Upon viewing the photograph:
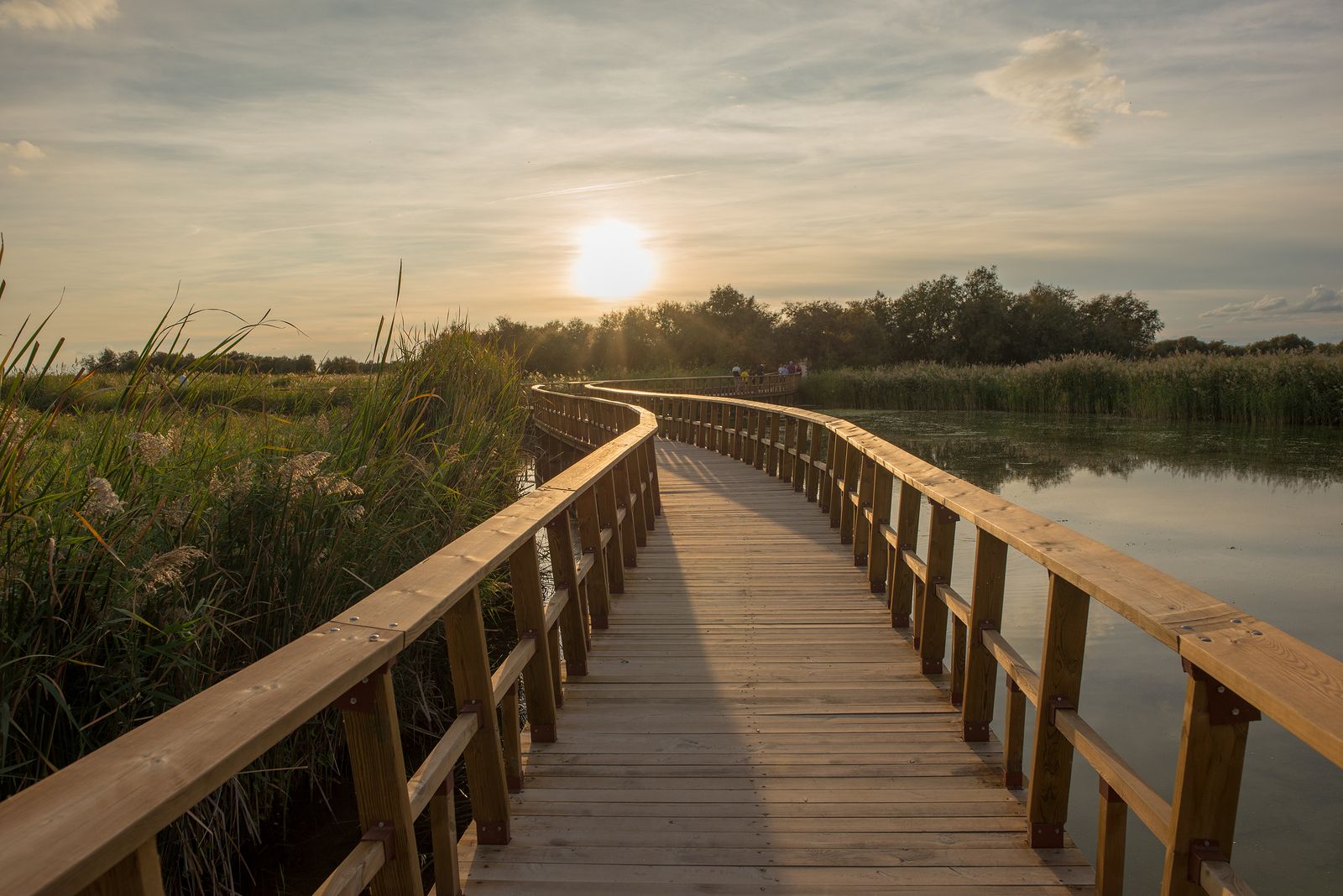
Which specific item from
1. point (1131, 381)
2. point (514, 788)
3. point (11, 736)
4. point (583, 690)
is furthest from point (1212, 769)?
point (1131, 381)

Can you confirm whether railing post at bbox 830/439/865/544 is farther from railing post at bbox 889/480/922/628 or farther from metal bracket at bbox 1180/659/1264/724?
metal bracket at bbox 1180/659/1264/724

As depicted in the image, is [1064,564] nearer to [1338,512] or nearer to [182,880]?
[182,880]

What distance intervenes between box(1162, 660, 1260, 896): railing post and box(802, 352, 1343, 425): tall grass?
83.5 ft

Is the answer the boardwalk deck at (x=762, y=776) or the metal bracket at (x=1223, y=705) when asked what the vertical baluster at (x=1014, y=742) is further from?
the metal bracket at (x=1223, y=705)

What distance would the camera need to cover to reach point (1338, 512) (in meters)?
13.3

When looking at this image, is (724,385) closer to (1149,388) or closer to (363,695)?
(1149,388)

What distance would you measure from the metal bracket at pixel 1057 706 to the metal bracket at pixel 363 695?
6.64ft

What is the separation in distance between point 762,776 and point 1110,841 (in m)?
1.31

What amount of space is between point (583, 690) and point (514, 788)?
1.18 m

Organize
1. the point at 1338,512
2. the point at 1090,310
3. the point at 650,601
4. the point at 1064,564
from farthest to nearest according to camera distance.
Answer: the point at 1090,310 → the point at 1338,512 → the point at 650,601 → the point at 1064,564

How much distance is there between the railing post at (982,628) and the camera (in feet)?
12.1

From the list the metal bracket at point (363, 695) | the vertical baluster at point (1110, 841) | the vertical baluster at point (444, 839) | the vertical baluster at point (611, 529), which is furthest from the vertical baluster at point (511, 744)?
the vertical baluster at point (611, 529)

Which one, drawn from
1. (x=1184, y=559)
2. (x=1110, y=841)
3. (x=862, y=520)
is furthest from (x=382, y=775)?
(x=1184, y=559)

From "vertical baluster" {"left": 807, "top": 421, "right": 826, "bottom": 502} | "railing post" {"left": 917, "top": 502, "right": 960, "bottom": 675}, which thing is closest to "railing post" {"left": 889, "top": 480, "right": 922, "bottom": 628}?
"railing post" {"left": 917, "top": 502, "right": 960, "bottom": 675}
